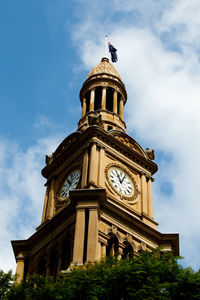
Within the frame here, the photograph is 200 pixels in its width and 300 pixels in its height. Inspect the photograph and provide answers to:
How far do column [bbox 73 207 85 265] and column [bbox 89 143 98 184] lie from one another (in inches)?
134

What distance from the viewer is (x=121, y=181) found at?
155 ft

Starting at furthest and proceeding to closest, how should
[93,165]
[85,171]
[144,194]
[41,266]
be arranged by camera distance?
[144,194] → [85,171] → [93,165] → [41,266]

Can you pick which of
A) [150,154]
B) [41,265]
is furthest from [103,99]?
[41,265]

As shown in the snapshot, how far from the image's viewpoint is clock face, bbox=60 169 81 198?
46.5 metres

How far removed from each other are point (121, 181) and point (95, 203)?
19.8 feet

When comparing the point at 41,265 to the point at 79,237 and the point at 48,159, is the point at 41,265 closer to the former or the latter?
the point at 79,237

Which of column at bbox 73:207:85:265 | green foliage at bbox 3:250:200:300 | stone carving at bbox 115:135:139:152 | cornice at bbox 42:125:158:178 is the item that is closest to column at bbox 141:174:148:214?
cornice at bbox 42:125:158:178

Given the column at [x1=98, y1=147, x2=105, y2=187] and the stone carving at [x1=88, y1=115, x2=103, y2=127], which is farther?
the stone carving at [x1=88, y1=115, x2=103, y2=127]

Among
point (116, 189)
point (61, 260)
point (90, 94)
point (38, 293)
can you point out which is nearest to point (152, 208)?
point (116, 189)

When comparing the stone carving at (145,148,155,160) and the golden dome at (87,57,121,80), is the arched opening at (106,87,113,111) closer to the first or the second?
the golden dome at (87,57,121,80)

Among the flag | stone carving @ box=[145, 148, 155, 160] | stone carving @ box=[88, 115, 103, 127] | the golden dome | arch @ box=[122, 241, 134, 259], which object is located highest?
the flag

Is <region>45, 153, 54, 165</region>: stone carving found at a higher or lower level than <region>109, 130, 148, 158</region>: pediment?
lower

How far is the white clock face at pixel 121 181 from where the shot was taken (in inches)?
1827

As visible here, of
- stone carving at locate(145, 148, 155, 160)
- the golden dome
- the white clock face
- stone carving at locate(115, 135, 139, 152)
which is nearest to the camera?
the white clock face
